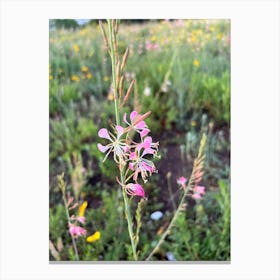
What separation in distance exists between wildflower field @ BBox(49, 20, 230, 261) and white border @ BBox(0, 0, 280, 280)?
0.18 ft

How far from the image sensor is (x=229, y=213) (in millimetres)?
1842

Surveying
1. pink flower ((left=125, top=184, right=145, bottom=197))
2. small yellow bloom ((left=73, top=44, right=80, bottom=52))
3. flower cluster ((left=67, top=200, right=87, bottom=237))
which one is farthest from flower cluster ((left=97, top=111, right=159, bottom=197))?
small yellow bloom ((left=73, top=44, right=80, bottom=52))

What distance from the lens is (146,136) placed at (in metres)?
1.86

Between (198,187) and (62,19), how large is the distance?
2.76ft

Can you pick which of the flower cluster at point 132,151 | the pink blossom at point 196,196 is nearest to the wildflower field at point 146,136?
the pink blossom at point 196,196

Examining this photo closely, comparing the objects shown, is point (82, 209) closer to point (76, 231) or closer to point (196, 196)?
point (76, 231)

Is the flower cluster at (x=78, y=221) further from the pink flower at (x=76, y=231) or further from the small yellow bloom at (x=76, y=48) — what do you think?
the small yellow bloom at (x=76, y=48)
